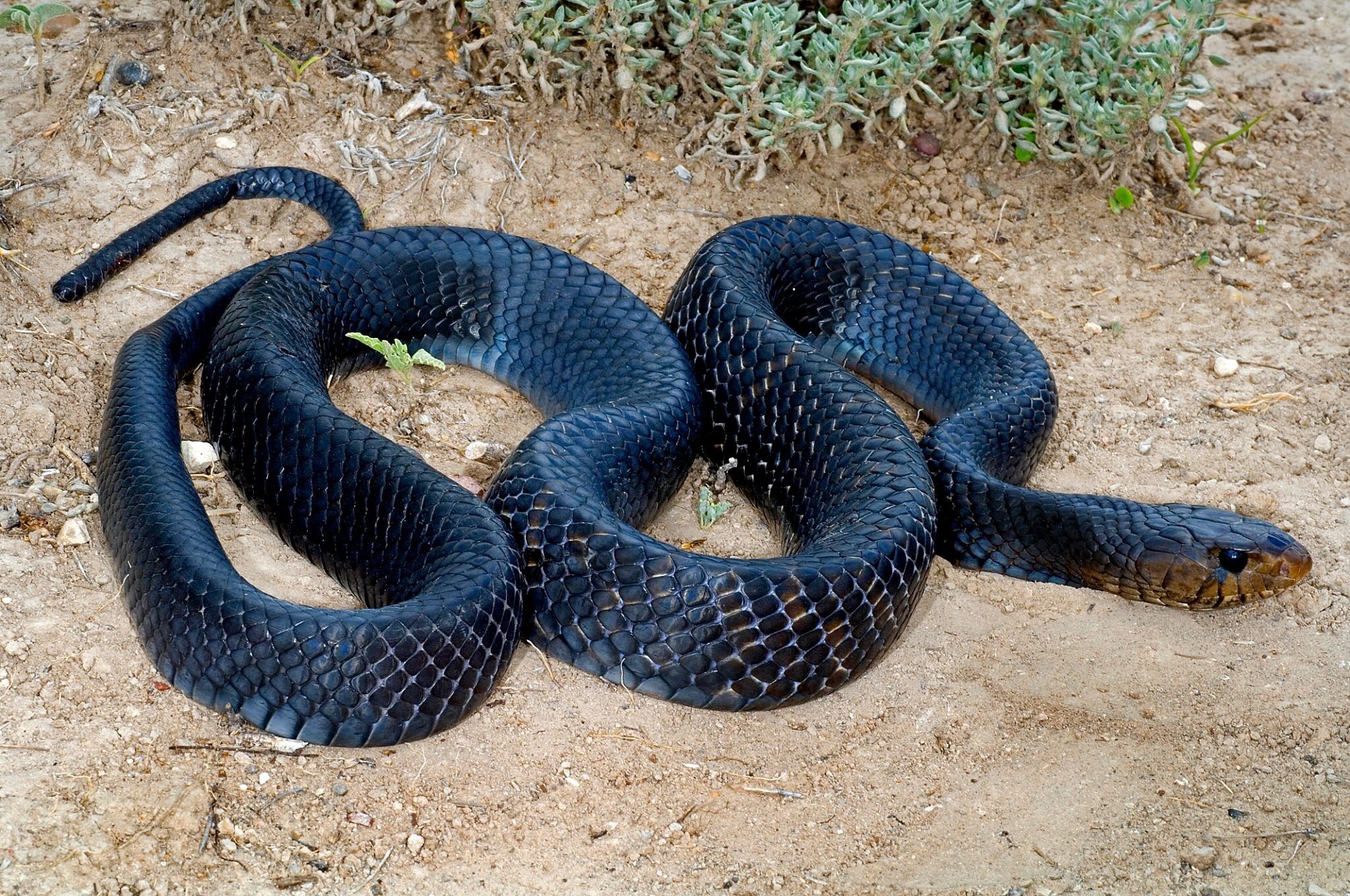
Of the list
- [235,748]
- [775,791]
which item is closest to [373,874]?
[235,748]

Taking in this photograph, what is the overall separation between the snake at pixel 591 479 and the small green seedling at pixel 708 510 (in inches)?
6.8

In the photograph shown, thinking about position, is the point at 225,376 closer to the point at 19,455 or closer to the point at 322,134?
the point at 19,455

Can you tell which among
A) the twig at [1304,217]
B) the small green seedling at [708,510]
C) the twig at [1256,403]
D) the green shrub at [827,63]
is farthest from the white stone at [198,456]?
the twig at [1304,217]

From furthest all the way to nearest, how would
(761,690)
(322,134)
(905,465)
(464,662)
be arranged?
1. (322,134)
2. (905,465)
3. (761,690)
4. (464,662)

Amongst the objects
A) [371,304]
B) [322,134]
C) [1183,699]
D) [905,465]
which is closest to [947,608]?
[905,465]

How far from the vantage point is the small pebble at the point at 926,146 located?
664cm

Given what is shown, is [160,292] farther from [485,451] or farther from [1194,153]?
[1194,153]

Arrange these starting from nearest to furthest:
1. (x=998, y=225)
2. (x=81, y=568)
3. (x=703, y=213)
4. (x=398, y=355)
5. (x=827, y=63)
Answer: (x=81, y=568), (x=398, y=355), (x=827, y=63), (x=703, y=213), (x=998, y=225)

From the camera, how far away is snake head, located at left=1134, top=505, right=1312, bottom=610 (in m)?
4.44

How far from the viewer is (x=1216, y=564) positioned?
175 inches

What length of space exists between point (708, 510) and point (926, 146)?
2.77 meters

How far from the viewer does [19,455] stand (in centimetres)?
440

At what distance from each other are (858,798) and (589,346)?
220 centimetres

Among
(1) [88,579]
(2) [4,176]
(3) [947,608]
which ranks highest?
(2) [4,176]
